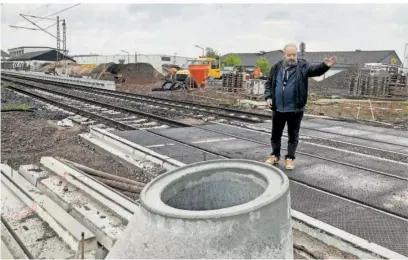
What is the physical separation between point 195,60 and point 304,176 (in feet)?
91.8

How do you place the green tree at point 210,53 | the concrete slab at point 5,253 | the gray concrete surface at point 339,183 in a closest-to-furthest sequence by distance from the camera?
the concrete slab at point 5,253, the gray concrete surface at point 339,183, the green tree at point 210,53

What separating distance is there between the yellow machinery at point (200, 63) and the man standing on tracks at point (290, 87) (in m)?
22.0

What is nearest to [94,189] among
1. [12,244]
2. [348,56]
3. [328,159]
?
[12,244]

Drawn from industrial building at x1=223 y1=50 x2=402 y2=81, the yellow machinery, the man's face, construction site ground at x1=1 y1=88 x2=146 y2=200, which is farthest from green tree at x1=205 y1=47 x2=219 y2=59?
the man's face

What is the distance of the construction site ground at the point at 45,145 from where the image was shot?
240 inches

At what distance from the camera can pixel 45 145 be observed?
25.1ft

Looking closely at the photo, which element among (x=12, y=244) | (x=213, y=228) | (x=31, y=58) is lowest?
(x=12, y=244)

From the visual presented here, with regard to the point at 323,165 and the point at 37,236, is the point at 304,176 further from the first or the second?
the point at 37,236

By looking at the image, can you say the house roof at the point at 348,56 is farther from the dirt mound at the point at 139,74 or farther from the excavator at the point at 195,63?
the dirt mound at the point at 139,74

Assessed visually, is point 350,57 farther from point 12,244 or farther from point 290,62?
point 12,244

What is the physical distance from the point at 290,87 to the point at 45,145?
17.5ft

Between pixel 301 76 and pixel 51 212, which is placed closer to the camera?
pixel 51 212

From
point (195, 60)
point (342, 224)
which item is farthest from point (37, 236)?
point (195, 60)

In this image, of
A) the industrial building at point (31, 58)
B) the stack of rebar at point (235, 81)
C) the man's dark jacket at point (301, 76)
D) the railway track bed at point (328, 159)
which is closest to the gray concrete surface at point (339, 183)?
the railway track bed at point (328, 159)
